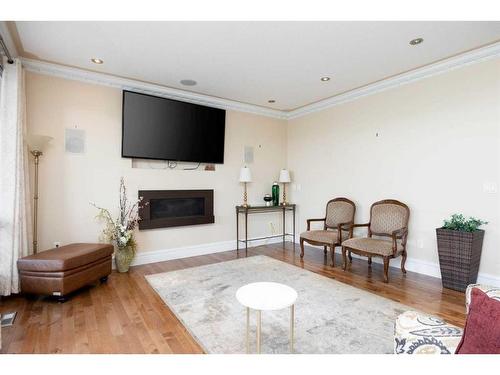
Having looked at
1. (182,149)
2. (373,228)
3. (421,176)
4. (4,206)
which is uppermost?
(182,149)

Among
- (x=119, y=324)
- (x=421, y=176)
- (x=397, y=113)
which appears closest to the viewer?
(x=119, y=324)

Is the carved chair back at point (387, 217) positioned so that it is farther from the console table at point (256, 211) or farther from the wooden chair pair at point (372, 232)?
the console table at point (256, 211)

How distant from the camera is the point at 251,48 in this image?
302cm

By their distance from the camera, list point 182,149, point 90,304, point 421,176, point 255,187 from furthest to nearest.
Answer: point 255,187, point 182,149, point 421,176, point 90,304

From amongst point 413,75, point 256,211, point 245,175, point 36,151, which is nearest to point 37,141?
point 36,151

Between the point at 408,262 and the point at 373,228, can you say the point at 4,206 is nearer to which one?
the point at 373,228

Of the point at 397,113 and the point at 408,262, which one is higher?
the point at 397,113

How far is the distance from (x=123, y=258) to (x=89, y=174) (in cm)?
121

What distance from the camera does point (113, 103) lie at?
13.0ft

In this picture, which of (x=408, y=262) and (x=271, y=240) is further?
(x=271, y=240)
